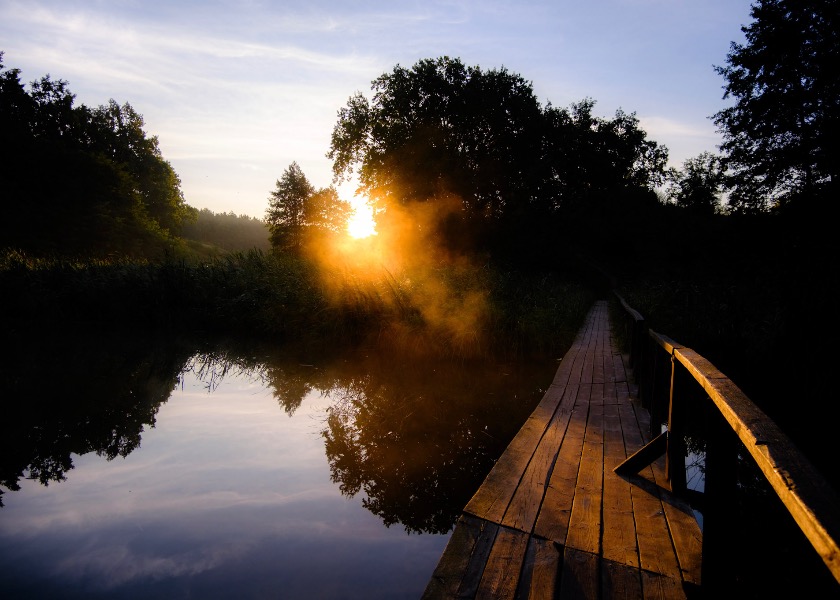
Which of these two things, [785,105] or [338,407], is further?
[785,105]

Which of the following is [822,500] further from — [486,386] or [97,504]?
[486,386]

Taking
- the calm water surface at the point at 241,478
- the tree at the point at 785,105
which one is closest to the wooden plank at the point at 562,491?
the calm water surface at the point at 241,478

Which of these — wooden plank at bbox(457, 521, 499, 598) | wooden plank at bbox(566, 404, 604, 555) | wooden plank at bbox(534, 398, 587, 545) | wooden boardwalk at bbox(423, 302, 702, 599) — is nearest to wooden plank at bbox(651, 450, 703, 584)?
wooden boardwalk at bbox(423, 302, 702, 599)

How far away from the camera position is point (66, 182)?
99.1ft

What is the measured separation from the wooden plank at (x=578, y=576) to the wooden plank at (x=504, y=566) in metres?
0.21

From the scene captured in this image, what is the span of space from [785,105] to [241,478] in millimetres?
24067

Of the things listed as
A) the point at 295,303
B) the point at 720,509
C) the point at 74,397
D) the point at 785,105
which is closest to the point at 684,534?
the point at 720,509

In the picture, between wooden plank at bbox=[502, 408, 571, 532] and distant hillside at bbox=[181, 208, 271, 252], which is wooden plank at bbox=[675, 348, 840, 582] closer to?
wooden plank at bbox=[502, 408, 571, 532]

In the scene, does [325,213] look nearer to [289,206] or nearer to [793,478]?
[289,206]

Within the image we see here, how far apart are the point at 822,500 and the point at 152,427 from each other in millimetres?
6043

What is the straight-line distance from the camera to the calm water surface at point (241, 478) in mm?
2674

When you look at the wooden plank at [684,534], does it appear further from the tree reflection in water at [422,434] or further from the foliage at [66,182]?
the foliage at [66,182]

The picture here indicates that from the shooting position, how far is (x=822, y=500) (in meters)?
0.91

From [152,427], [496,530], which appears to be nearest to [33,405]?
[152,427]
